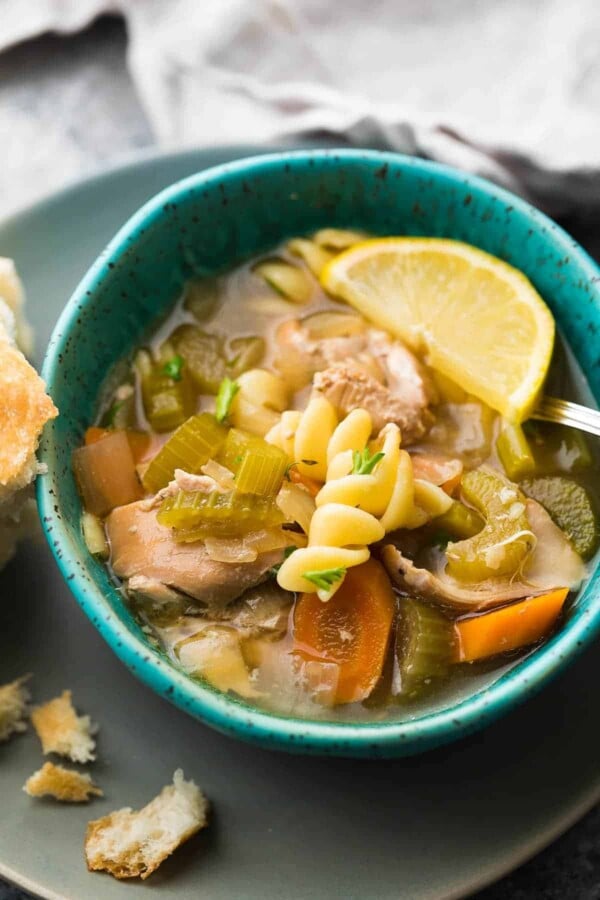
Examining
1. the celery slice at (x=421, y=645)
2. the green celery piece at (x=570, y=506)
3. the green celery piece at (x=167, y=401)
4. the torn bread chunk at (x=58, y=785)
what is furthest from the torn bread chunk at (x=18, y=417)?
the green celery piece at (x=570, y=506)

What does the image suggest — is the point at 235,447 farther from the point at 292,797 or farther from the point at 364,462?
the point at 292,797

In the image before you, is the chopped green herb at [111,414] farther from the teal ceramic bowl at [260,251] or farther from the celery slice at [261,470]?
the celery slice at [261,470]

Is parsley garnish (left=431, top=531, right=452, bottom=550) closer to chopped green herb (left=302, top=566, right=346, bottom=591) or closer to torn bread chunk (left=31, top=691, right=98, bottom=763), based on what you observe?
chopped green herb (left=302, top=566, right=346, bottom=591)

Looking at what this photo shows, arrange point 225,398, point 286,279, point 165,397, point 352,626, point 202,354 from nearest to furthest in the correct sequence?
point 352,626
point 225,398
point 165,397
point 202,354
point 286,279

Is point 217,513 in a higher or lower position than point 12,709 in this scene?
higher

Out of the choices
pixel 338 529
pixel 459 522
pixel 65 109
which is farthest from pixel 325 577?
pixel 65 109

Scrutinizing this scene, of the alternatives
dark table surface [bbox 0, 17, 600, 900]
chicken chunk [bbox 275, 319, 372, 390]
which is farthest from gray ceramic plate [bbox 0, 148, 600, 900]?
dark table surface [bbox 0, 17, 600, 900]

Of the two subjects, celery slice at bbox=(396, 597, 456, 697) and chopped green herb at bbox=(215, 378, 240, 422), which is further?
chopped green herb at bbox=(215, 378, 240, 422)

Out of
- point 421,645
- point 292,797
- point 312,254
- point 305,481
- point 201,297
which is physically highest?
point 312,254
